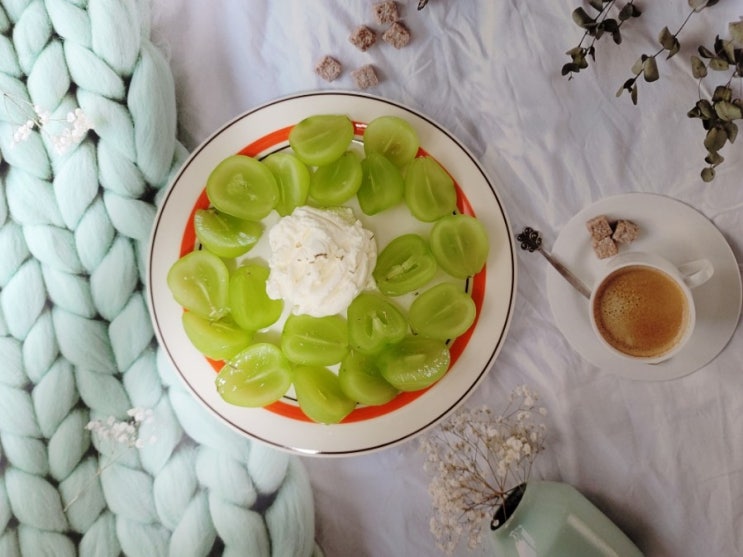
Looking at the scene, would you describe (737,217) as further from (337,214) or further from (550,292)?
(337,214)

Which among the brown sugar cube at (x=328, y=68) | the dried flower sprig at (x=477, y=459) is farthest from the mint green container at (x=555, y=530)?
the brown sugar cube at (x=328, y=68)

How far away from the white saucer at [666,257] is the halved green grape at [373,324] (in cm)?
21

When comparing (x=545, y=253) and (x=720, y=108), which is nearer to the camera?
(x=720, y=108)

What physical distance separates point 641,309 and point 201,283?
1.81 ft

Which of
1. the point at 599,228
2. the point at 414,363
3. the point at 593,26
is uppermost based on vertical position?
the point at 593,26

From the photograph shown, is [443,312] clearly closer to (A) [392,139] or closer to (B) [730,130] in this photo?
(A) [392,139]

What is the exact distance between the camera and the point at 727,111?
0.70 metres

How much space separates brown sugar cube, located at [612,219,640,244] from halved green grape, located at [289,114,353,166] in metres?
0.36

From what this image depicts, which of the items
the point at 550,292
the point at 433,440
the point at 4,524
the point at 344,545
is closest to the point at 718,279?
the point at 550,292

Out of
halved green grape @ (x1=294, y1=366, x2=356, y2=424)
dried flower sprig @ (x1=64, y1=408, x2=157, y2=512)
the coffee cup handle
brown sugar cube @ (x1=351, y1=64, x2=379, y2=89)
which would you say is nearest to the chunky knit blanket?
dried flower sprig @ (x1=64, y1=408, x2=157, y2=512)

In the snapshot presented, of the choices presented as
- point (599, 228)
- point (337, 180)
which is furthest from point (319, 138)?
point (599, 228)

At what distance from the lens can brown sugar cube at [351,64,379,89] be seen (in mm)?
821

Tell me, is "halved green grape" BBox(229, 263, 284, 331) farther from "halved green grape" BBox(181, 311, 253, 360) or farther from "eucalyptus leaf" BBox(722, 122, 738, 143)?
"eucalyptus leaf" BBox(722, 122, 738, 143)

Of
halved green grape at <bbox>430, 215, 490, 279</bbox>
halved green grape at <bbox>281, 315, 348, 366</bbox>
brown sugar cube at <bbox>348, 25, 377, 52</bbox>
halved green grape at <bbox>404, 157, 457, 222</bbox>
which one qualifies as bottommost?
halved green grape at <bbox>281, 315, 348, 366</bbox>
